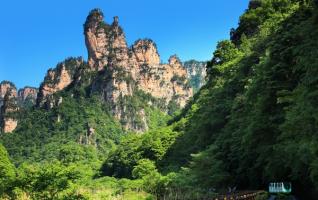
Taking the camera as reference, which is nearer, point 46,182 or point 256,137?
point 46,182

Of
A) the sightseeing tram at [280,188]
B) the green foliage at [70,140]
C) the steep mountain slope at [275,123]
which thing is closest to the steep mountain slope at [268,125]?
the steep mountain slope at [275,123]

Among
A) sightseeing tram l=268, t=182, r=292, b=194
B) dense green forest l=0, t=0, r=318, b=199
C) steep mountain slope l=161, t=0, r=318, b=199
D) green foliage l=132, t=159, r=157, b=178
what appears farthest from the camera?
green foliage l=132, t=159, r=157, b=178

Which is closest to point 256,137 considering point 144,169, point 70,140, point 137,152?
point 144,169

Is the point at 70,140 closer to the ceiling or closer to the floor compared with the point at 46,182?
closer to the ceiling

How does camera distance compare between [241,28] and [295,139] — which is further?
[241,28]

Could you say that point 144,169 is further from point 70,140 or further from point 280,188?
point 70,140

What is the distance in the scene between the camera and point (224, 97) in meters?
40.7

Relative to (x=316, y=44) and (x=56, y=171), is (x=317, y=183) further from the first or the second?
(x=56, y=171)

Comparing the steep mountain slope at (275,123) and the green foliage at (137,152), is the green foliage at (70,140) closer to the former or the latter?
the green foliage at (137,152)

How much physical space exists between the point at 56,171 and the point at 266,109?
430 inches

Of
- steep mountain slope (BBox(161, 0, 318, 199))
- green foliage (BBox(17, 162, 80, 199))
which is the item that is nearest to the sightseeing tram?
A: steep mountain slope (BBox(161, 0, 318, 199))

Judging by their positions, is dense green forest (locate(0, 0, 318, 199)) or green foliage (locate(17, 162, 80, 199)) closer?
dense green forest (locate(0, 0, 318, 199))

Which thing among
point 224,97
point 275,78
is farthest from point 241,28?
point 275,78

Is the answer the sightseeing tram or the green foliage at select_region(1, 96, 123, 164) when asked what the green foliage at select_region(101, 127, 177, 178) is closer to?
the sightseeing tram
